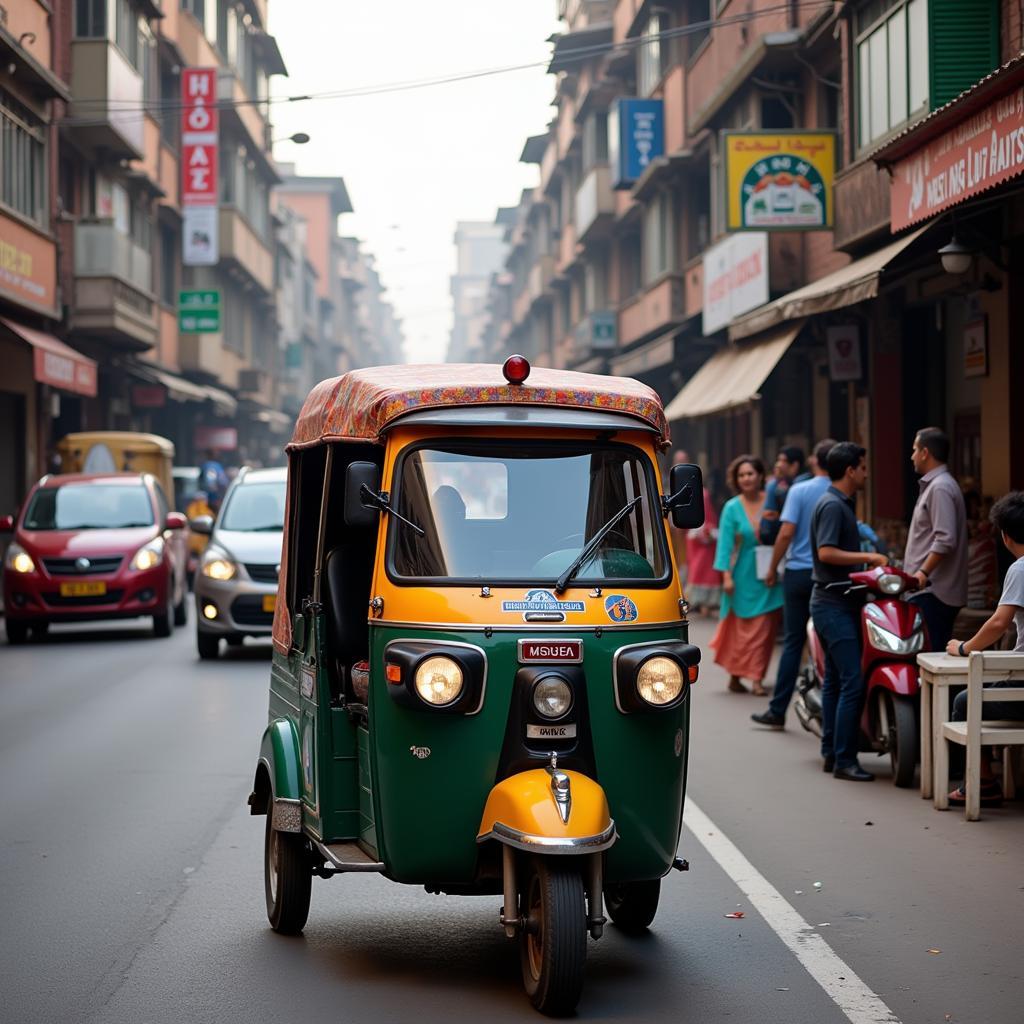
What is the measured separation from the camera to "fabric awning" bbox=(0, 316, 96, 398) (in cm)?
2592

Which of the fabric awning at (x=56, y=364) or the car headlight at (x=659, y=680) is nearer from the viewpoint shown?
the car headlight at (x=659, y=680)

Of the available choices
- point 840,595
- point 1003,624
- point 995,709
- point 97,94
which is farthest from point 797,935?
point 97,94

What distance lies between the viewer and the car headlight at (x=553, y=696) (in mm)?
5645

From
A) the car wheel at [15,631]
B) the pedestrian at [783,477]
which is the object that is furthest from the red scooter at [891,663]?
the car wheel at [15,631]

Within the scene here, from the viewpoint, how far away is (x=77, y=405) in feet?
120

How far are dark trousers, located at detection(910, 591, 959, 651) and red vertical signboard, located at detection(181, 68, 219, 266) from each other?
96.7ft

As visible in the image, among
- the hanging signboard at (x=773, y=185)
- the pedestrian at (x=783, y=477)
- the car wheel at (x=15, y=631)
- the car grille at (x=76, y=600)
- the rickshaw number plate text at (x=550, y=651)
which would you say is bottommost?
the car wheel at (x=15, y=631)

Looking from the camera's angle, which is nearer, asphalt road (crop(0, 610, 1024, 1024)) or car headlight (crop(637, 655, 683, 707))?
asphalt road (crop(0, 610, 1024, 1024))

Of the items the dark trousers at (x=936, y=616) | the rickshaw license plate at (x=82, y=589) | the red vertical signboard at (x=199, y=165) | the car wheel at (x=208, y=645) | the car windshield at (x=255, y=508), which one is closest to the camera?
the dark trousers at (x=936, y=616)

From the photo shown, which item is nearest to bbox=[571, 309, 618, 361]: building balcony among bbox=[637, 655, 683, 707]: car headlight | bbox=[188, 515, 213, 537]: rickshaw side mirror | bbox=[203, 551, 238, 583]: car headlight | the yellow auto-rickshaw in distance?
the yellow auto-rickshaw in distance

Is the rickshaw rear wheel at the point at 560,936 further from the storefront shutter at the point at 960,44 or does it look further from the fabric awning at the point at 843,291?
the storefront shutter at the point at 960,44

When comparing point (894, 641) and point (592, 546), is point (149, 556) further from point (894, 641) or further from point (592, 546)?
point (592, 546)

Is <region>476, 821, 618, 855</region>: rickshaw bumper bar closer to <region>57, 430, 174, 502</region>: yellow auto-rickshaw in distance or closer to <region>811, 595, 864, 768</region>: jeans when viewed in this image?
<region>811, 595, 864, 768</region>: jeans

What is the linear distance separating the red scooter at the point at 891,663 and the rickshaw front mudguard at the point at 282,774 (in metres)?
4.25
